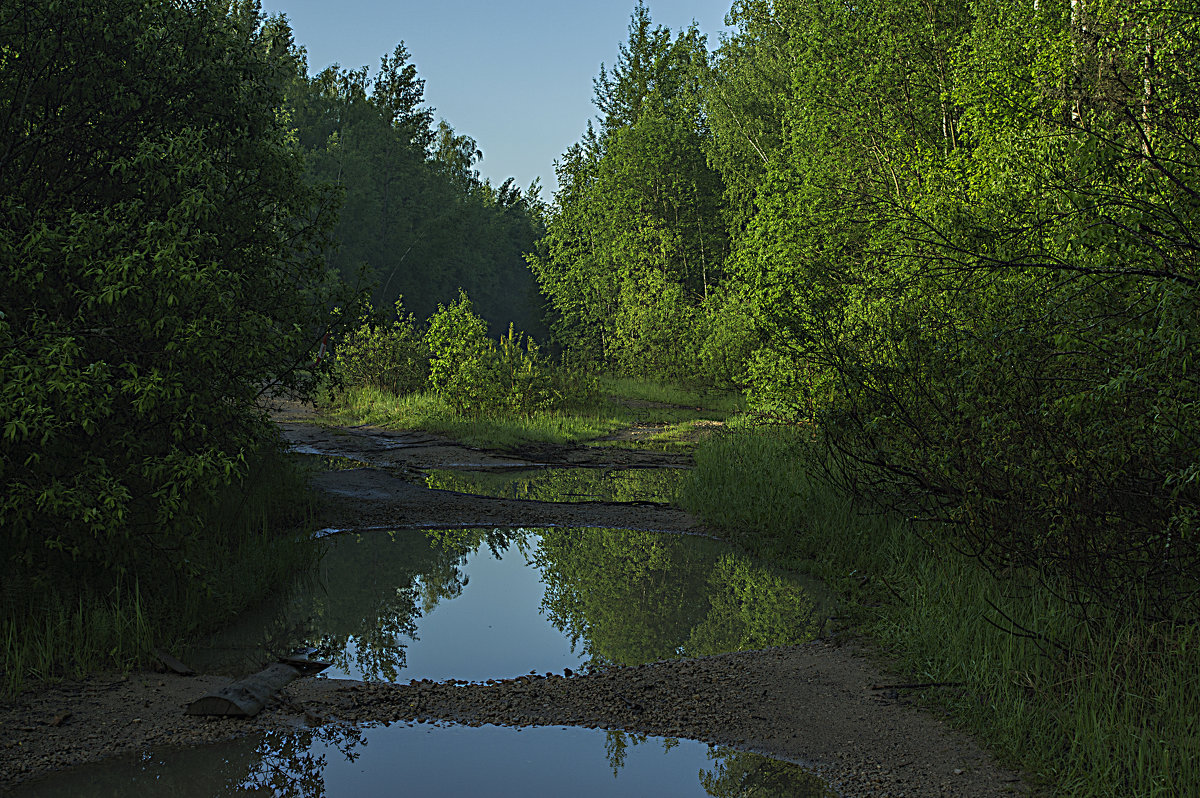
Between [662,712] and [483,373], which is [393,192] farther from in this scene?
[662,712]

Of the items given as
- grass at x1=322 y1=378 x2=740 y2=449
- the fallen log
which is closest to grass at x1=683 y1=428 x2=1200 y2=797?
the fallen log

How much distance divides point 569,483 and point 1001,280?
28.5ft

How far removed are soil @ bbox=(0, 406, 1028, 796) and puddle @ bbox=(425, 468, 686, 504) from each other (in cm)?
642

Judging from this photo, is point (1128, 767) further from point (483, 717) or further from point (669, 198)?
point (669, 198)

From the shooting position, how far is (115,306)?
6.52 m

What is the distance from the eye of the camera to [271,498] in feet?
34.9

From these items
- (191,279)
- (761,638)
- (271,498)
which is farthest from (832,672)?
(271,498)

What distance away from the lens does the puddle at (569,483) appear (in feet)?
44.3

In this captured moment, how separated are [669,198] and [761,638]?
1295 inches

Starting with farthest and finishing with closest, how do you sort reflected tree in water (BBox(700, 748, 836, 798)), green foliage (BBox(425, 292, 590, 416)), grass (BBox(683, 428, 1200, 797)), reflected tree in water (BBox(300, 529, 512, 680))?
1. green foliage (BBox(425, 292, 590, 416))
2. reflected tree in water (BBox(300, 529, 512, 680))
3. reflected tree in water (BBox(700, 748, 836, 798))
4. grass (BBox(683, 428, 1200, 797))

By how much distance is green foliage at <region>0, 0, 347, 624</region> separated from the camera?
6000 mm

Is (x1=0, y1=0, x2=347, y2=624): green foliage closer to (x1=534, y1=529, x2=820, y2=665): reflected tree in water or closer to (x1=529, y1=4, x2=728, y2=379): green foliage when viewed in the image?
(x1=534, y1=529, x2=820, y2=665): reflected tree in water

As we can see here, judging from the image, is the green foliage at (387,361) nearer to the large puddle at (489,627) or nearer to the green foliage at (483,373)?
the green foliage at (483,373)

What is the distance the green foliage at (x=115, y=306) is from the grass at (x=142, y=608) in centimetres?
10
